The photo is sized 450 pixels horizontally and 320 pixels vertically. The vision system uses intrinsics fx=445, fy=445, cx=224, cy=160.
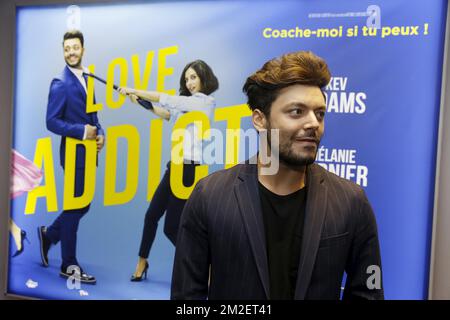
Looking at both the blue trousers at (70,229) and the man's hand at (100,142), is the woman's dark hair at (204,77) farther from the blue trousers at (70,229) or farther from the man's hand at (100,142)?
the blue trousers at (70,229)

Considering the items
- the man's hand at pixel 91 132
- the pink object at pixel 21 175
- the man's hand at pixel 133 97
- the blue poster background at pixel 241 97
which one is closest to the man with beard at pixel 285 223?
the blue poster background at pixel 241 97

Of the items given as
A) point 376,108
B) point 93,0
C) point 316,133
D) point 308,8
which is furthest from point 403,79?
point 93,0

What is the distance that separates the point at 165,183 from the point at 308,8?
124cm

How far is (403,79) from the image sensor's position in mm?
2193

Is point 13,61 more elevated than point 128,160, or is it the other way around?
point 13,61

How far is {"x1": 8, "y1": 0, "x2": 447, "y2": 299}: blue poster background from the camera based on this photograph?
85.8 inches

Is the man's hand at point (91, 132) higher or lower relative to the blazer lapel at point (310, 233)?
higher

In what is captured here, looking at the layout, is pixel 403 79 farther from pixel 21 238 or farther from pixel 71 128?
→ pixel 21 238

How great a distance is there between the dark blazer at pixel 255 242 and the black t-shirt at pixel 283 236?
28mm

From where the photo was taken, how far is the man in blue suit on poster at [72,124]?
272 centimetres

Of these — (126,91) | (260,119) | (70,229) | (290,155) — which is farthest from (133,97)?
(290,155)

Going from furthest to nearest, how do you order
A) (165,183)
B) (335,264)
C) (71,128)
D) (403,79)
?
(71,128) → (165,183) → (403,79) → (335,264)

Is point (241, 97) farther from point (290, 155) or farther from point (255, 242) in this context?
point (255, 242)

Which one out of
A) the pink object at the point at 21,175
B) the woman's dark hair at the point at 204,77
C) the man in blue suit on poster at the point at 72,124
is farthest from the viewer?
the pink object at the point at 21,175
